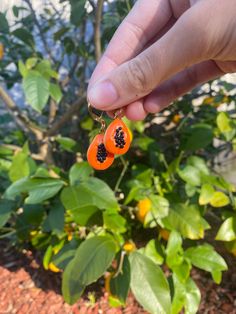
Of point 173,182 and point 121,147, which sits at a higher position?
point 121,147

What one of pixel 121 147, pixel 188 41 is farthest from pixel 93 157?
pixel 188 41

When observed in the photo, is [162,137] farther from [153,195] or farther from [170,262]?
[170,262]

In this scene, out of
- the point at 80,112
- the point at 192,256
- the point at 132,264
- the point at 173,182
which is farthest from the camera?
the point at 80,112

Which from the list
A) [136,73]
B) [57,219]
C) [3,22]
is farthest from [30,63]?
[136,73]

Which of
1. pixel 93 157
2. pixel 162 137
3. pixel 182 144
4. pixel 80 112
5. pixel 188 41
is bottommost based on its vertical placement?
pixel 162 137

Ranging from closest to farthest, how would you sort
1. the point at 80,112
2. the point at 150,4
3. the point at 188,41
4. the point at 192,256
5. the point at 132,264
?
the point at 188,41, the point at 150,4, the point at 132,264, the point at 192,256, the point at 80,112

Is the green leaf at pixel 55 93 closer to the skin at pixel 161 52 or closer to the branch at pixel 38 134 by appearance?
the branch at pixel 38 134

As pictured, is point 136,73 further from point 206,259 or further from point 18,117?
point 18,117

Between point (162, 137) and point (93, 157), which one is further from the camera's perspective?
point (162, 137)
